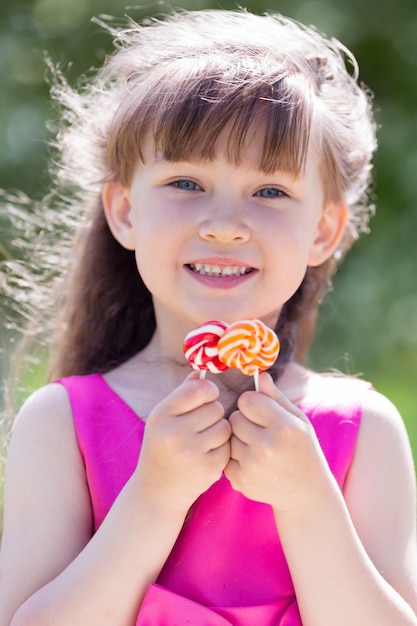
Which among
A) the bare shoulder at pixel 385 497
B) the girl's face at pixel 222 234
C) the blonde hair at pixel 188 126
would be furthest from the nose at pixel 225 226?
the bare shoulder at pixel 385 497

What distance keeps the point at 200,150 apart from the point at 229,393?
489mm

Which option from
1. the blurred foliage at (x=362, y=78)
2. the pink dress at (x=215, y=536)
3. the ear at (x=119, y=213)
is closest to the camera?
the pink dress at (x=215, y=536)

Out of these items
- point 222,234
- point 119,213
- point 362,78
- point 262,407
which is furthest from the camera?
point 362,78

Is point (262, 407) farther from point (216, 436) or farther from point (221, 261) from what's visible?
point (221, 261)

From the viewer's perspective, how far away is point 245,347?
1.67 metres

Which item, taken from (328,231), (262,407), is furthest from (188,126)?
(262,407)

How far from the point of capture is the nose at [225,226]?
6.06ft

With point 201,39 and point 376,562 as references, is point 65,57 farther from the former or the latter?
point 376,562

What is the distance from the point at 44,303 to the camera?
2.66 m

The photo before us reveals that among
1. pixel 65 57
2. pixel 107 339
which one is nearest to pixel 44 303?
pixel 107 339

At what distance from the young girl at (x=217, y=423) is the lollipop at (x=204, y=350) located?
4 centimetres

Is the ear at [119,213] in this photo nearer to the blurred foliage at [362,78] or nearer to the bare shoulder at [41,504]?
the bare shoulder at [41,504]

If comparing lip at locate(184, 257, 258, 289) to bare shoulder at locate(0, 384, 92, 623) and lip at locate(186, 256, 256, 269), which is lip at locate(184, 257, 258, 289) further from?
bare shoulder at locate(0, 384, 92, 623)

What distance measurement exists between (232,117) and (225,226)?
8.3 inches
